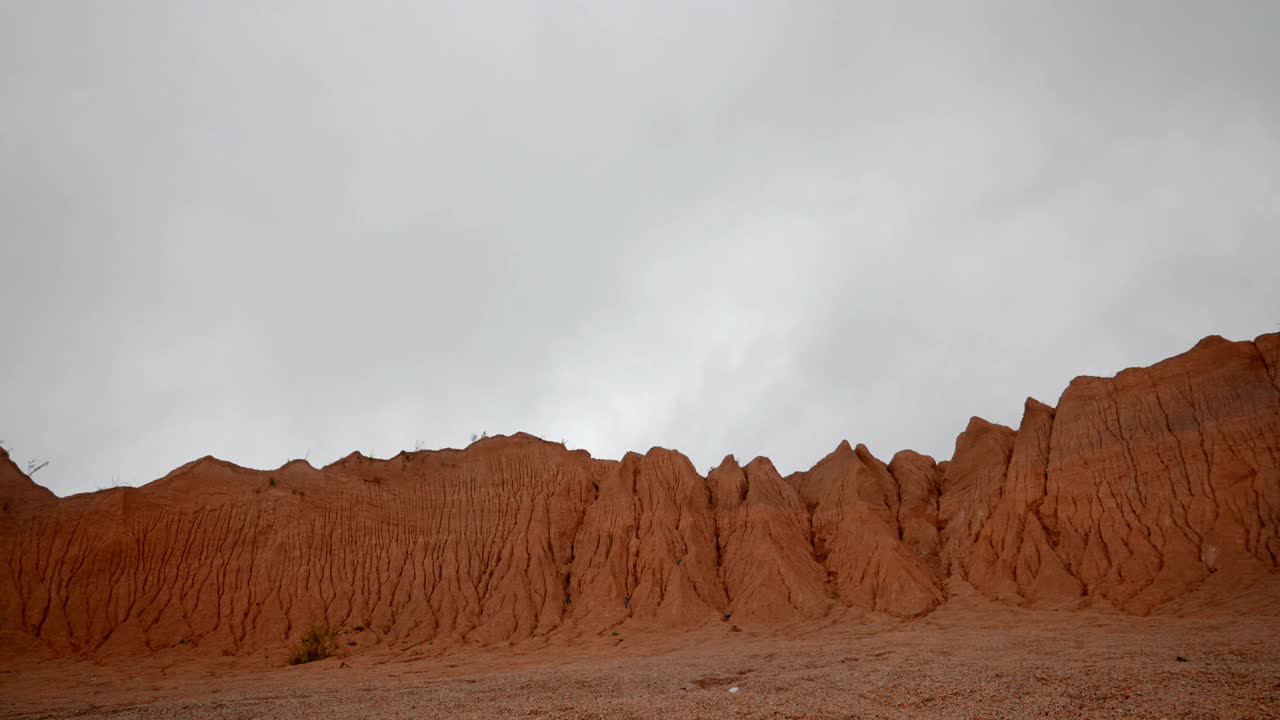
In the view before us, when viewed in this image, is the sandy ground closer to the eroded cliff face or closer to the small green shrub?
the small green shrub

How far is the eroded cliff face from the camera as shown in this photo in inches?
1038

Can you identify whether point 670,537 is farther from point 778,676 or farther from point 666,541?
point 778,676

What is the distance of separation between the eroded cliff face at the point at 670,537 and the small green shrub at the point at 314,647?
1.98 m

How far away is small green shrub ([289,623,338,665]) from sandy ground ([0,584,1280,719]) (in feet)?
2.62

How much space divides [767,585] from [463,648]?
12.5 metres

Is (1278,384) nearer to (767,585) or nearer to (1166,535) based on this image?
(1166,535)

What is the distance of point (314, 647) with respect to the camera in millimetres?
25547

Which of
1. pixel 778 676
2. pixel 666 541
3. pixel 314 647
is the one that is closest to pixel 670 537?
pixel 666 541

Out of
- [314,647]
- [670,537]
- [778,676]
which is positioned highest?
[670,537]

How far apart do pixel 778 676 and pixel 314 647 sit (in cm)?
1849

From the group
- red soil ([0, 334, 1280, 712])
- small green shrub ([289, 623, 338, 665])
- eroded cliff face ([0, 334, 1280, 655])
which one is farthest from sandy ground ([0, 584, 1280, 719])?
eroded cliff face ([0, 334, 1280, 655])

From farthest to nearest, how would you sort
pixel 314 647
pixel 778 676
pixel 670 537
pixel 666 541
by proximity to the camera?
pixel 670 537 → pixel 666 541 → pixel 314 647 → pixel 778 676

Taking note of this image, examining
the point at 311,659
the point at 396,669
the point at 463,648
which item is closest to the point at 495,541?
the point at 463,648

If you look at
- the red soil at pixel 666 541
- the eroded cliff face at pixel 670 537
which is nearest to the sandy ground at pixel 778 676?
the red soil at pixel 666 541
